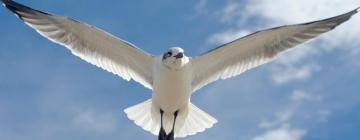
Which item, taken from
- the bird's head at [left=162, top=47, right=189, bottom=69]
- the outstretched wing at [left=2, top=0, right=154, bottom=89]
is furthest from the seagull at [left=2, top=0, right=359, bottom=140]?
the bird's head at [left=162, top=47, right=189, bottom=69]

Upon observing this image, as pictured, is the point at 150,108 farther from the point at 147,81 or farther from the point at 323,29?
the point at 323,29

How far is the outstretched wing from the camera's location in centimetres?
2667

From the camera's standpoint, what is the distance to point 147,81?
26.9 metres

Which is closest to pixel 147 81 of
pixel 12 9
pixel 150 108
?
pixel 150 108

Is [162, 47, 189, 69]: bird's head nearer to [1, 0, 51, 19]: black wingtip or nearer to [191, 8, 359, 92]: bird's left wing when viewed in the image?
[191, 8, 359, 92]: bird's left wing

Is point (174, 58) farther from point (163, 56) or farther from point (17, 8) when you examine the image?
point (17, 8)

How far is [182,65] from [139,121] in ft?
4.10

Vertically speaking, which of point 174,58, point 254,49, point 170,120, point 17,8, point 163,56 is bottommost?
point 170,120

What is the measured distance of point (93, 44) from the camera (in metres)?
26.9

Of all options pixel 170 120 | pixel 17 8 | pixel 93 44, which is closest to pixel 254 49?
pixel 170 120

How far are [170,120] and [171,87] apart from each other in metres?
0.71

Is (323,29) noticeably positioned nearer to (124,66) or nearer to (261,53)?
(261,53)

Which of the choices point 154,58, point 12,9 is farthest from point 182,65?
point 12,9

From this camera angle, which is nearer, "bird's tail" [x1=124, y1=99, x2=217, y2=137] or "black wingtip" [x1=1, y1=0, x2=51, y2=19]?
"black wingtip" [x1=1, y1=0, x2=51, y2=19]
